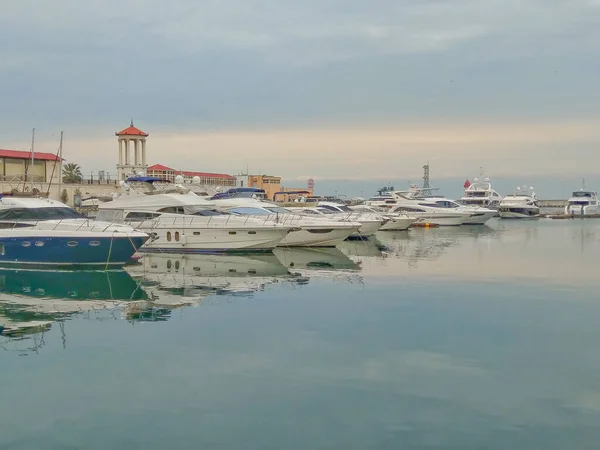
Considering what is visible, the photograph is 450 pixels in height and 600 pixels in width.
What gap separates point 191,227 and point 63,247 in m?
7.29

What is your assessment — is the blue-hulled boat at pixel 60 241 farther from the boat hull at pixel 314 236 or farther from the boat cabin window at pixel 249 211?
the boat hull at pixel 314 236

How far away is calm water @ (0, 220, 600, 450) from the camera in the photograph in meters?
9.05

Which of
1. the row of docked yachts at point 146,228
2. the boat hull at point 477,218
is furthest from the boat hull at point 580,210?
the row of docked yachts at point 146,228

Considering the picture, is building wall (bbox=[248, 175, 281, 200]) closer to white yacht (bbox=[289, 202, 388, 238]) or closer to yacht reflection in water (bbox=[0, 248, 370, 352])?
white yacht (bbox=[289, 202, 388, 238])

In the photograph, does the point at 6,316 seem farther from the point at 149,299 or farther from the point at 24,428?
the point at 24,428

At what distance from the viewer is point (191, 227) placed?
29891 mm

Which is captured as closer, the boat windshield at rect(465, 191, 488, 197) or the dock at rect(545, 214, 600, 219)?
the boat windshield at rect(465, 191, 488, 197)

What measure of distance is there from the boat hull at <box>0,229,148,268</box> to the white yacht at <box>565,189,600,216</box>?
232ft

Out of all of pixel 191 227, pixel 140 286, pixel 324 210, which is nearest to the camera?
pixel 140 286

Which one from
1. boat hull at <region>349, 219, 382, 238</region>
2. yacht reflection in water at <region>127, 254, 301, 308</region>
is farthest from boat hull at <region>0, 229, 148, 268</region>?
boat hull at <region>349, 219, 382, 238</region>

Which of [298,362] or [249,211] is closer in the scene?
[298,362]

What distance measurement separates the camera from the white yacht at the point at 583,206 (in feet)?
269

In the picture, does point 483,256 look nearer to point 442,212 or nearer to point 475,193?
point 442,212

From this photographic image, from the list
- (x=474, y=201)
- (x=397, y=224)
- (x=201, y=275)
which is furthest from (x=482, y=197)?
(x=201, y=275)
